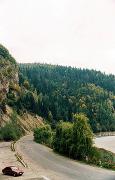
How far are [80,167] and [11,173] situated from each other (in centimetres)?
1850

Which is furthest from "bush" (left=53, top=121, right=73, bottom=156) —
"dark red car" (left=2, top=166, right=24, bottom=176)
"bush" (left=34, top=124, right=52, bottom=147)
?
"bush" (left=34, top=124, right=52, bottom=147)

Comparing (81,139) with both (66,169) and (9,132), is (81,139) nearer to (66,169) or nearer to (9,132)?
(66,169)

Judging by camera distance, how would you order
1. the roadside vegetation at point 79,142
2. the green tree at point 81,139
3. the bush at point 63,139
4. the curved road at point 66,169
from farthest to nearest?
the bush at point 63,139, the green tree at point 81,139, the roadside vegetation at point 79,142, the curved road at point 66,169

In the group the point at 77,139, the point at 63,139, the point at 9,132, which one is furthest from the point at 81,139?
the point at 9,132

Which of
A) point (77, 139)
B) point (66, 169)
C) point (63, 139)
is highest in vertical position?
point (77, 139)

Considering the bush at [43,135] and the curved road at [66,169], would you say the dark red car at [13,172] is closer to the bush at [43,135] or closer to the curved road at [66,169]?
the curved road at [66,169]

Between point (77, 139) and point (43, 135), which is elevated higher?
point (77, 139)

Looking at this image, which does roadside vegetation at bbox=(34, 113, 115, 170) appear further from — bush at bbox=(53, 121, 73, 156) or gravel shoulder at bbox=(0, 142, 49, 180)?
gravel shoulder at bbox=(0, 142, 49, 180)

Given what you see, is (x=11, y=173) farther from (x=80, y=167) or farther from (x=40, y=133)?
(x=40, y=133)

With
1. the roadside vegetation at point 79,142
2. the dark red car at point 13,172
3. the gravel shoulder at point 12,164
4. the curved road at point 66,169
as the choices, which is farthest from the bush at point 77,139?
the dark red car at point 13,172

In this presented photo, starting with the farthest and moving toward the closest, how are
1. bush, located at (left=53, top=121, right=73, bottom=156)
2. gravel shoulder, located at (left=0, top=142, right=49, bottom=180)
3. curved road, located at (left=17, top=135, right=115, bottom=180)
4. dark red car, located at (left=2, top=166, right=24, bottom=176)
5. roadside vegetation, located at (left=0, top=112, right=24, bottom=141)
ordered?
roadside vegetation, located at (left=0, top=112, right=24, bottom=141), bush, located at (left=53, top=121, right=73, bottom=156), curved road, located at (left=17, top=135, right=115, bottom=180), dark red car, located at (left=2, top=166, right=24, bottom=176), gravel shoulder, located at (left=0, top=142, right=49, bottom=180)

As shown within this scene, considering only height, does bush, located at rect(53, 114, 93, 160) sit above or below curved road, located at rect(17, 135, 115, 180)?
above

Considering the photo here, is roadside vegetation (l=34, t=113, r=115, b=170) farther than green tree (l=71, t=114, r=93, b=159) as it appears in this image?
No

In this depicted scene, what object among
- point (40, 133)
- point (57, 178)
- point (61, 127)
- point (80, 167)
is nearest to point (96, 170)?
point (80, 167)
